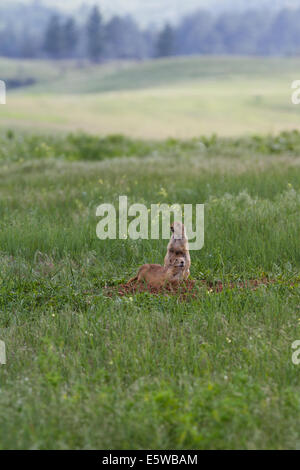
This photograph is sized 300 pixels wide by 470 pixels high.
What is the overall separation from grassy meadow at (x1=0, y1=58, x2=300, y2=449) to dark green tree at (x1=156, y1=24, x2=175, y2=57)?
115133 millimetres

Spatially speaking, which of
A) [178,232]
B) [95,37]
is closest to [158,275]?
[178,232]

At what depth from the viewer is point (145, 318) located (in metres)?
6.33

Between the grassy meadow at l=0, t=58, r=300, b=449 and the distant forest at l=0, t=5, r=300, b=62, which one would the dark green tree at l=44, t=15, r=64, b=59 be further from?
the grassy meadow at l=0, t=58, r=300, b=449

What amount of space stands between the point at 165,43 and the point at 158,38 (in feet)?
10.6

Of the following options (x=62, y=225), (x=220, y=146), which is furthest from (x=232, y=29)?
(x=62, y=225)

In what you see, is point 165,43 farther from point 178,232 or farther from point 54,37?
point 178,232

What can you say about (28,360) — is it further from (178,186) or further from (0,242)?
(178,186)

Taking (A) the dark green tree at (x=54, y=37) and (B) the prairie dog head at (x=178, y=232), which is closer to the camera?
(B) the prairie dog head at (x=178, y=232)

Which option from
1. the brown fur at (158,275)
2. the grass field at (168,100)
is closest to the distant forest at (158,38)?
the grass field at (168,100)

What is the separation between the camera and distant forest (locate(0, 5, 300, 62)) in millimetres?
126500

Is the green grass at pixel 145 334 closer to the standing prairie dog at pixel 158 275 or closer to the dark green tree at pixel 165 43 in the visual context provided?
the standing prairie dog at pixel 158 275

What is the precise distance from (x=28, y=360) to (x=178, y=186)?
7955 millimetres

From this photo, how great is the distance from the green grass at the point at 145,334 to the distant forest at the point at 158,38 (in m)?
122

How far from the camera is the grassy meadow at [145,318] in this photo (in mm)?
4457
